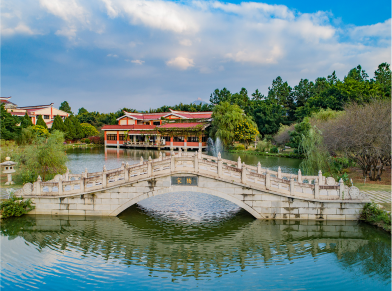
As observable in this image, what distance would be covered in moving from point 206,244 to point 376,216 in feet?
19.6

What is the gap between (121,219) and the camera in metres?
11.7

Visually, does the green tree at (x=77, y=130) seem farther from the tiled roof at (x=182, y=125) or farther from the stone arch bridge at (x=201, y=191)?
the stone arch bridge at (x=201, y=191)

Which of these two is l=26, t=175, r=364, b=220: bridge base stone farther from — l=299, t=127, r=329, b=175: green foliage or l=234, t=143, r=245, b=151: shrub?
l=234, t=143, r=245, b=151: shrub

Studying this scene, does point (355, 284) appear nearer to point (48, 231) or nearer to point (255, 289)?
point (255, 289)

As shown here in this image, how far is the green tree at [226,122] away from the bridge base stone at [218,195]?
28604mm

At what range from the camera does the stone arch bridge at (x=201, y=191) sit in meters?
10.6

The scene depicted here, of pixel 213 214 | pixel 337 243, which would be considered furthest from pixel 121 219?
pixel 337 243

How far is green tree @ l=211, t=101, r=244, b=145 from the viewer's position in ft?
129

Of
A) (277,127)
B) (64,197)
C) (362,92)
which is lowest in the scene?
(64,197)

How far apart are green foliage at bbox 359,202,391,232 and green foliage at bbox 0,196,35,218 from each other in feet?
41.3

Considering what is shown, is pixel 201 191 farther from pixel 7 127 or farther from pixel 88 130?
pixel 88 130

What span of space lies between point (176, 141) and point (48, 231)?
33.9m

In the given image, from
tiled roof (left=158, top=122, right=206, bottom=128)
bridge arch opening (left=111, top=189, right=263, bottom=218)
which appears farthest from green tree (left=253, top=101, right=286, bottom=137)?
bridge arch opening (left=111, top=189, right=263, bottom=218)

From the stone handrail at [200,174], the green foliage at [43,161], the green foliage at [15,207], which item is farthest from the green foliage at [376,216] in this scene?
the green foliage at [43,161]
